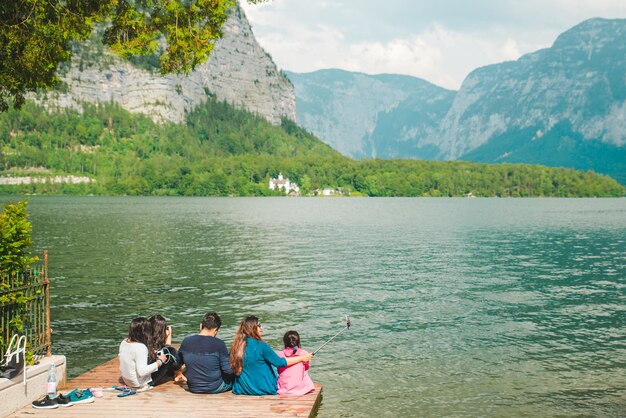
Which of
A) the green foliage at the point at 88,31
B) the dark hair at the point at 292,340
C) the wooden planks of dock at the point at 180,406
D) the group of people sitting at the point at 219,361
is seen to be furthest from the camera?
the green foliage at the point at 88,31

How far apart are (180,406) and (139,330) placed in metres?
2.35

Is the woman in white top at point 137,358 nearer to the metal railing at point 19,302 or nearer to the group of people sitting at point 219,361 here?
the group of people sitting at point 219,361

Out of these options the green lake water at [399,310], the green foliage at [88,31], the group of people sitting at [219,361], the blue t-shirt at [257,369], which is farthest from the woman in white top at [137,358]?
the green foliage at [88,31]

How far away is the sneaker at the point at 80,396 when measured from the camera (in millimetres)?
13977

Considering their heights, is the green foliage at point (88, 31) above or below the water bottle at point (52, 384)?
above

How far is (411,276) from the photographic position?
4653 centimetres

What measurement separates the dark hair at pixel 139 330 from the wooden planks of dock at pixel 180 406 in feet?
4.41

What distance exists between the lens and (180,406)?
14016 millimetres

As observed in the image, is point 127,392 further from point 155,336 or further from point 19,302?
point 19,302

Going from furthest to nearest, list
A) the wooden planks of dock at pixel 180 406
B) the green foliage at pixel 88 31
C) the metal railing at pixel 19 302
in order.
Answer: the green foliage at pixel 88 31 → the metal railing at pixel 19 302 → the wooden planks of dock at pixel 180 406

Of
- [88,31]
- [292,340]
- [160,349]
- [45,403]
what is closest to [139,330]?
[160,349]

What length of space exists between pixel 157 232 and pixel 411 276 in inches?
1916

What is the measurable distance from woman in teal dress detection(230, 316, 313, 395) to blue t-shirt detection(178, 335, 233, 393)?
32cm

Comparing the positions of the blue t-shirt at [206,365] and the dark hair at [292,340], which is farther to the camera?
the dark hair at [292,340]
